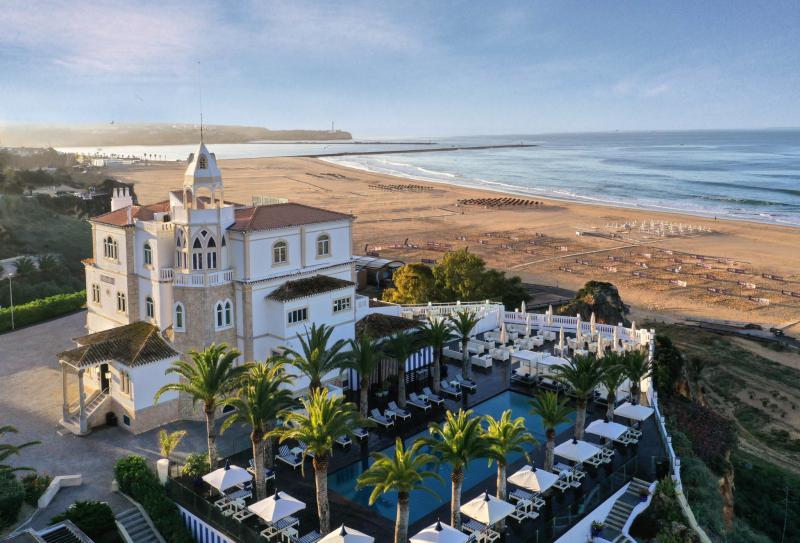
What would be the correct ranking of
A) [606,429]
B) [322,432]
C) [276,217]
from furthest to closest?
[276,217] < [606,429] < [322,432]

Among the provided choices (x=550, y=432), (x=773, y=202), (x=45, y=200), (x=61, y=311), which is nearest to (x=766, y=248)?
(x=773, y=202)

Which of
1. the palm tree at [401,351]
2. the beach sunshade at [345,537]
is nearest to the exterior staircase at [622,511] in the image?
the beach sunshade at [345,537]

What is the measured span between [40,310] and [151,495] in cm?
2483

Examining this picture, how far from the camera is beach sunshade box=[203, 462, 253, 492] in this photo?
2177cm

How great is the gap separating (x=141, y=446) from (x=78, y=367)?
4.10 metres

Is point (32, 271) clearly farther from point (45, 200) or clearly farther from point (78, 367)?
point (45, 200)

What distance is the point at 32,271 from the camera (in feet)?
180

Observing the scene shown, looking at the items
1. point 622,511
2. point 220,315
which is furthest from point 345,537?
point 220,315

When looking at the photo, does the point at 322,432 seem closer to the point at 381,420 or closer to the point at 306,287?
the point at 381,420

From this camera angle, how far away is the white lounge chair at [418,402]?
3025cm

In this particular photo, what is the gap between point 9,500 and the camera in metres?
20.9

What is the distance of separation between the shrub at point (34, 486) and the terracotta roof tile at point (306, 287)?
36.1 feet

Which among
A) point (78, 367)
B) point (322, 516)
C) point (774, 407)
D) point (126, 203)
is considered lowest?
point (774, 407)

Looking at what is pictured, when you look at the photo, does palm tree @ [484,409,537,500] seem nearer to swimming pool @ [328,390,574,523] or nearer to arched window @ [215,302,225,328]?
swimming pool @ [328,390,574,523]
